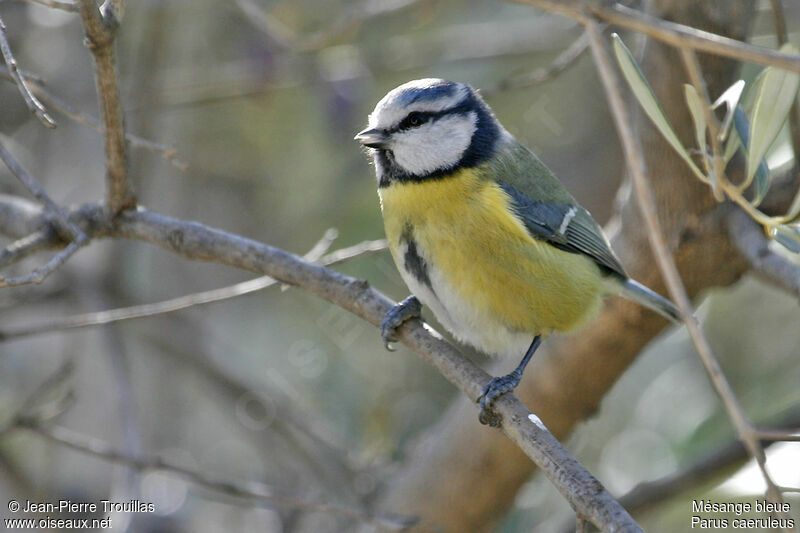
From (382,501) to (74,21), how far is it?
2.45 meters

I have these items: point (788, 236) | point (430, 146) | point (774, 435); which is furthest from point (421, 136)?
point (774, 435)

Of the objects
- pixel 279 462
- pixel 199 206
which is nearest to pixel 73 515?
pixel 279 462

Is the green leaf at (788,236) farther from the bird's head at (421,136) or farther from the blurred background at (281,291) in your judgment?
the blurred background at (281,291)

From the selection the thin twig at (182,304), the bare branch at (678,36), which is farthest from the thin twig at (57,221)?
the bare branch at (678,36)

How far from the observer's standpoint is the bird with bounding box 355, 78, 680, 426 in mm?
2203

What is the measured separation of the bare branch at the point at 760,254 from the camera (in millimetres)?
2023

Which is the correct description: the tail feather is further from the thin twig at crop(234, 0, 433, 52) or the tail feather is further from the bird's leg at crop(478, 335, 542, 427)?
the thin twig at crop(234, 0, 433, 52)

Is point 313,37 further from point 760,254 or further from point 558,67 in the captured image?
point 760,254

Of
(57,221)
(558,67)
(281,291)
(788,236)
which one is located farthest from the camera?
(281,291)

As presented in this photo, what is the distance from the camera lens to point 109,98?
1.78 metres

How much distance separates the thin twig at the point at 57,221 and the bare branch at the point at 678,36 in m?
1.02

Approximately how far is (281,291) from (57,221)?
187 centimetres

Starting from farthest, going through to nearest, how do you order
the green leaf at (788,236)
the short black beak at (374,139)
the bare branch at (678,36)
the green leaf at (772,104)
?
the short black beak at (374,139) → the green leaf at (788,236) → the green leaf at (772,104) → the bare branch at (678,36)

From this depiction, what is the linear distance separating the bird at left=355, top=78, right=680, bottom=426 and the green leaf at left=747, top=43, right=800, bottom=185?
767 mm
